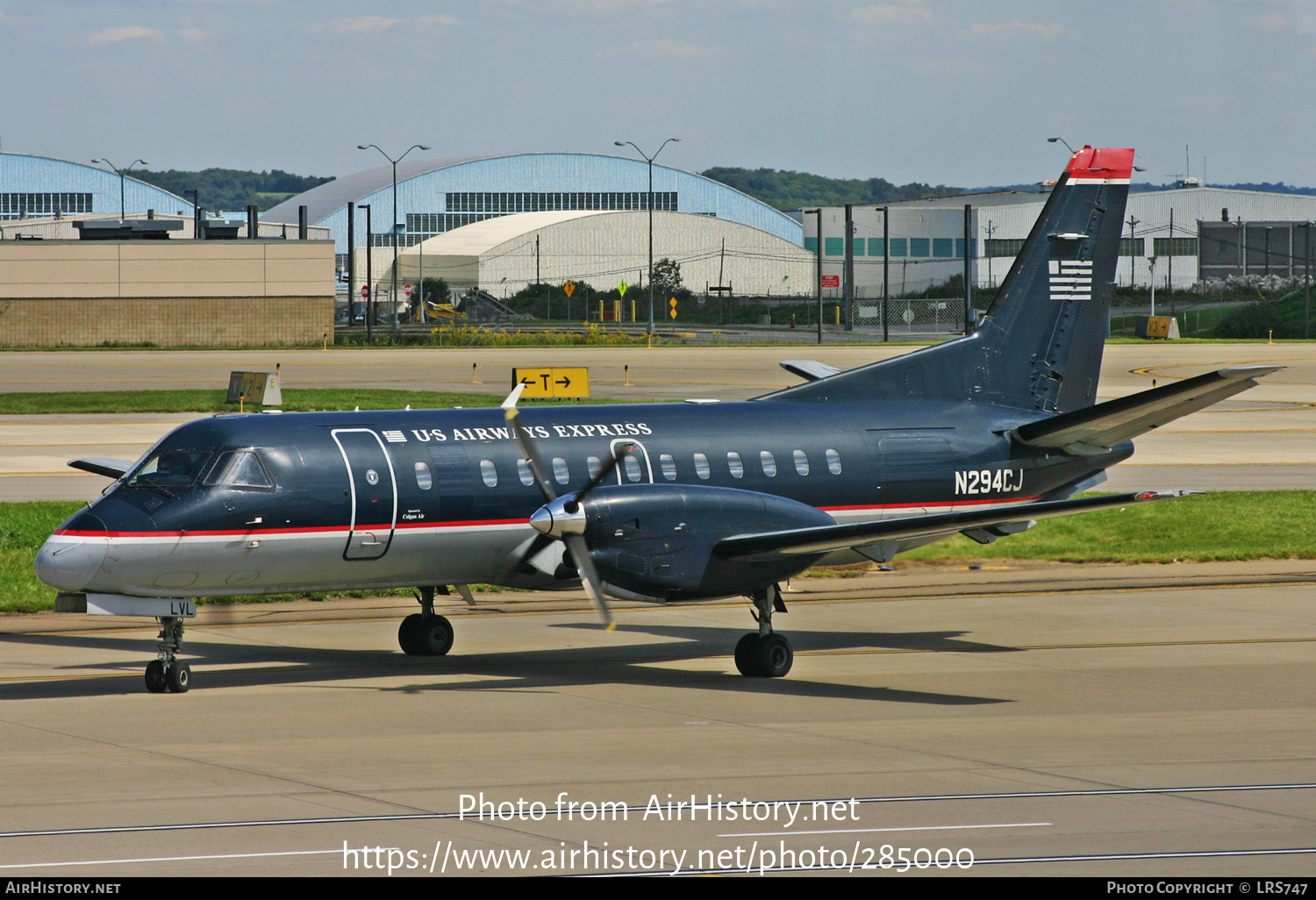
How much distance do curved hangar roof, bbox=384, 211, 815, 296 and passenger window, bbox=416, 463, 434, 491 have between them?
13374 centimetres

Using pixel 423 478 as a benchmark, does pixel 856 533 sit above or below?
below

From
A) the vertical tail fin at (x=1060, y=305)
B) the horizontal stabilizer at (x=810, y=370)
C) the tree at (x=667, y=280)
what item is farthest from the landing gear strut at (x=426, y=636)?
the tree at (x=667, y=280)

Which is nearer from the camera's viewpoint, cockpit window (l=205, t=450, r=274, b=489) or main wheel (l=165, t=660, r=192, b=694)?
main wheel (l=165, t=660, r=192, b=694)

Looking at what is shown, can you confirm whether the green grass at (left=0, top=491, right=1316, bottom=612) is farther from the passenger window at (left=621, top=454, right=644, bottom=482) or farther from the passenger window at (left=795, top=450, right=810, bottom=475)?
the passenger window at (left=621, top=454, right=644, bottom=482)

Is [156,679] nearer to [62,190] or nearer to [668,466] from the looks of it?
[668,466]

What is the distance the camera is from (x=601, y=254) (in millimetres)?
155500

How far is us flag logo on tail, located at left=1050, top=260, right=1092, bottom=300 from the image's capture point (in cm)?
2298

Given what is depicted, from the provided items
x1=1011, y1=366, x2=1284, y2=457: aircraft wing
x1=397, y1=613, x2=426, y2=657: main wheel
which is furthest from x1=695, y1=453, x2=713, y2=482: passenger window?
x1=1011, y1=366, x2=1284, y2=457: aircraft wing

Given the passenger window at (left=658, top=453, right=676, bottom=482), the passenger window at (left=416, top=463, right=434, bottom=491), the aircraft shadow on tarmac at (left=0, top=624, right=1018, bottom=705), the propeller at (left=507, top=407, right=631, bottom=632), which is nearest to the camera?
the propeller at (left=507, top=407, right=631, bottom=632)

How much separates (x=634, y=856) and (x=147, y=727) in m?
6.79

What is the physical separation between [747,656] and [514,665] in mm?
3070

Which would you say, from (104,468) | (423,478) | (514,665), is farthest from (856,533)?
(104,468)

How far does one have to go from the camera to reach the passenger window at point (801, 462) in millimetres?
19984

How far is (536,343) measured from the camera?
97.3 metres
